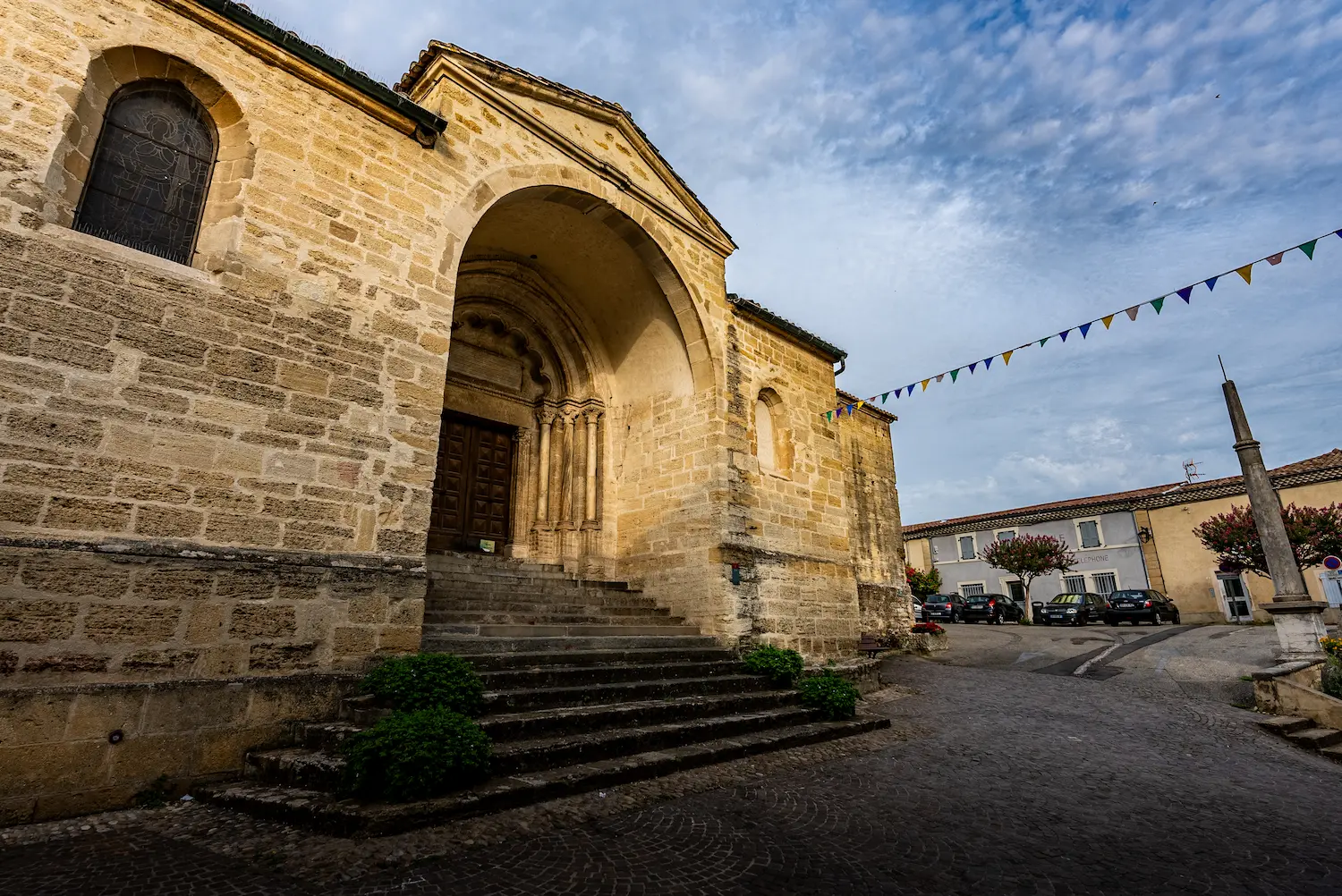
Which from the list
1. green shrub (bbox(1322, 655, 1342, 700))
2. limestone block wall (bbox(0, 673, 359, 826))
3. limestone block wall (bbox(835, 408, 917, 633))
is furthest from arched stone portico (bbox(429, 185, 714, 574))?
green shrub (bbox(1322, 655, 1342, 700))

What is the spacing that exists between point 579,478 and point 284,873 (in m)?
6.87

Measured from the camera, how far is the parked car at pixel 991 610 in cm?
2389

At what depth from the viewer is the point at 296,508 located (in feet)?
15.2

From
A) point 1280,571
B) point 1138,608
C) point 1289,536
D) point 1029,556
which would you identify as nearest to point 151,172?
point 1280,571

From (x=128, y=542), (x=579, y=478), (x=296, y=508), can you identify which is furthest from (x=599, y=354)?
(x=128, y=542)

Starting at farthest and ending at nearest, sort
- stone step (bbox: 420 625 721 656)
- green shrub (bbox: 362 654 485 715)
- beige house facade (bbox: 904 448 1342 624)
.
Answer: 1. beige house facade (bbox: 904 448 1342 624)
2. stone step (bbox: 420 625 721 656)
3. green shrub (bbox: 362 654 485 715)

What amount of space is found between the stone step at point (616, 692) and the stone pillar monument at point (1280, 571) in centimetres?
721

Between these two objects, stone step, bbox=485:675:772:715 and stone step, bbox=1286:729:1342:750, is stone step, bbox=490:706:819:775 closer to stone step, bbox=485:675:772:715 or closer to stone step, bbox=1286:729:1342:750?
stone step, bbox=485:675:772:715

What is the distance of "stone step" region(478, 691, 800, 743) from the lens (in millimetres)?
4305

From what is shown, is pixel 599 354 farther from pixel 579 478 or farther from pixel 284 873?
pixel 284 873

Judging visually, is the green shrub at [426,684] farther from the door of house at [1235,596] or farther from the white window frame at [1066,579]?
the white window frame at [1066,579]

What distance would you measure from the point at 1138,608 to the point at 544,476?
19.8 meters

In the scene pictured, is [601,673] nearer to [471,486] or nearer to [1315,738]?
[471,486]

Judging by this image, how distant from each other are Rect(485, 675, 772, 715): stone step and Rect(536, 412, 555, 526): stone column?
3839 millimetres
